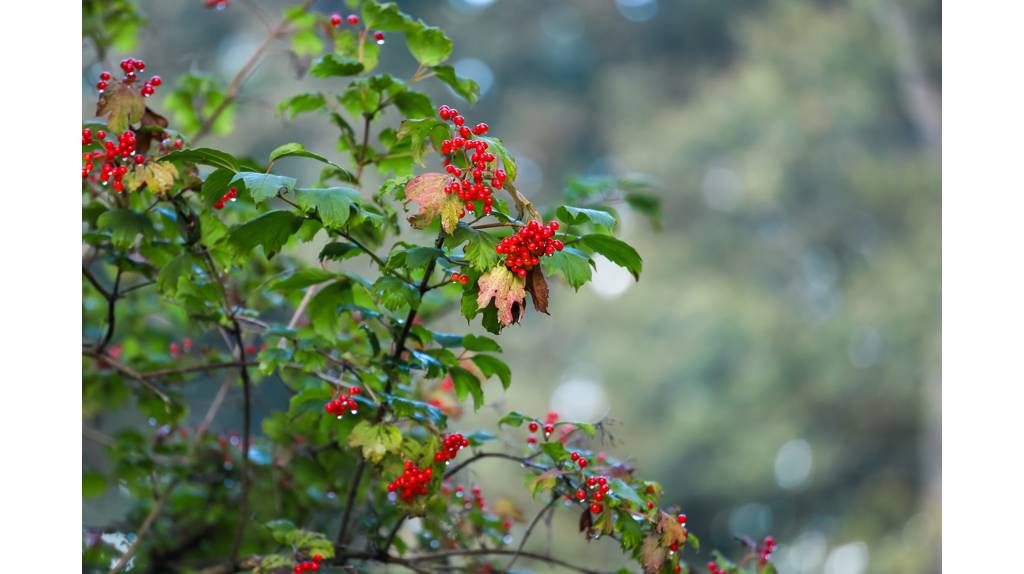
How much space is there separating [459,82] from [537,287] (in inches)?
20.2

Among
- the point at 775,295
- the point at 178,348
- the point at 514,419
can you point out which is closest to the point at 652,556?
the point at 514,419

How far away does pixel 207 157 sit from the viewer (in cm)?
114

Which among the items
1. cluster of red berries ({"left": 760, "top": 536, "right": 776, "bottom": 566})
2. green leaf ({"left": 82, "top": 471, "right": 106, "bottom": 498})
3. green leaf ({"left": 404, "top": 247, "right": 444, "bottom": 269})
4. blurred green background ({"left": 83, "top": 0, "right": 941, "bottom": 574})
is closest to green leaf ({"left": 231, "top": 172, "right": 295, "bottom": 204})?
green leaf ({"left": 404, "top": 247, "right": 444, "bottom": 269})

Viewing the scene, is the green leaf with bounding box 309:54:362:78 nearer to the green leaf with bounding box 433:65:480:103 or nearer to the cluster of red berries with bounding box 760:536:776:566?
the green leaf with bounding box 433:65:480:103

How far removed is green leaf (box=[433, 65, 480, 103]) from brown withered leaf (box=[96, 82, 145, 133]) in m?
0.41

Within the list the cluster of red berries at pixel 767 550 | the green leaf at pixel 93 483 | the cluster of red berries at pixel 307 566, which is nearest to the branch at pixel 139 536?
the green leaf at pixel 93 483

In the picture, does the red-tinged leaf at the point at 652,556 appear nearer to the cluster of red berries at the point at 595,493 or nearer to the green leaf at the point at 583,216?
the cluster of red berries at the point at 595,493

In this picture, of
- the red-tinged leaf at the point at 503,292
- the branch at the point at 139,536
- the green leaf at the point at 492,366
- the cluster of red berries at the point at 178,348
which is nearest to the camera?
the red-tinged leaf at the point at 503,292

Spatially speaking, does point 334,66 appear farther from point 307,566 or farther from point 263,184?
point 307,566

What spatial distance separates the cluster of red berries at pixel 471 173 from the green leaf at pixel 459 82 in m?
0.37

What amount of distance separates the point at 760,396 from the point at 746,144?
6.29ft

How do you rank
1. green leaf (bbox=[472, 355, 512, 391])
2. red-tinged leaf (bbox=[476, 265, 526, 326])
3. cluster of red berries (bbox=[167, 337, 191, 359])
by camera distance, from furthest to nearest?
cluster of red berries (bbox=[167, 337, 191, 359])
green leaf (bbox=[472, 355, 512, 391])
red-tinged leaf (bbox=[476, 265, 526, 326])

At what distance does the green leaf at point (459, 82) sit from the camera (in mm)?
1496

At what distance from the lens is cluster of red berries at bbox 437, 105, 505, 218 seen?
108 cm
